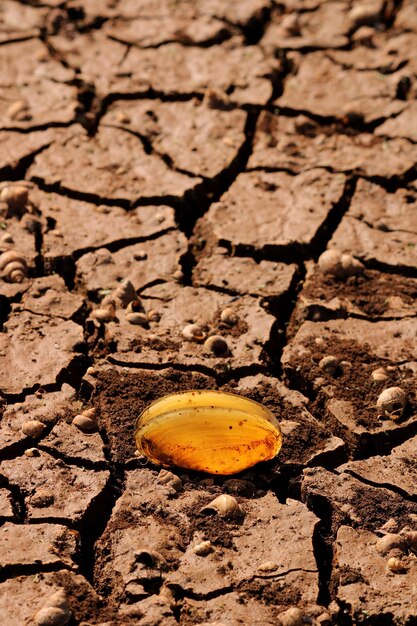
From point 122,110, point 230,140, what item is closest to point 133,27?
point 122,110

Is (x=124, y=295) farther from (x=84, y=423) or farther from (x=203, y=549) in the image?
(x=203, y=549)

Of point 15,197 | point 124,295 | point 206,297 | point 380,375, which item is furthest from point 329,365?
point 15,197

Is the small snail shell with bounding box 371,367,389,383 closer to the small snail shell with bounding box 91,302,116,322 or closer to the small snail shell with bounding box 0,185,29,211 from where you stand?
the small snail shell with bounding box 91,302,116,322

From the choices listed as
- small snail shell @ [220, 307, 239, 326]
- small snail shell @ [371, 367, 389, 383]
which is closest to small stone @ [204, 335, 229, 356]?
small snail shell @ [220, 307, 239, 326]

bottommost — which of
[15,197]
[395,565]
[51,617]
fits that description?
[51,617]

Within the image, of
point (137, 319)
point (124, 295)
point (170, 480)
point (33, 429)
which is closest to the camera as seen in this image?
point (170, 480)

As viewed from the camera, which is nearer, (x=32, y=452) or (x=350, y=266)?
(x=32, y=452)

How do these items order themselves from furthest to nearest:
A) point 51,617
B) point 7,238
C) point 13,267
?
1. point 7,238
2. point 13,267
3. point 51,617

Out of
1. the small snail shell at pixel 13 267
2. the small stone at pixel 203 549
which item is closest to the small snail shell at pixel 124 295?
the small snail shell at pixel 13 267
